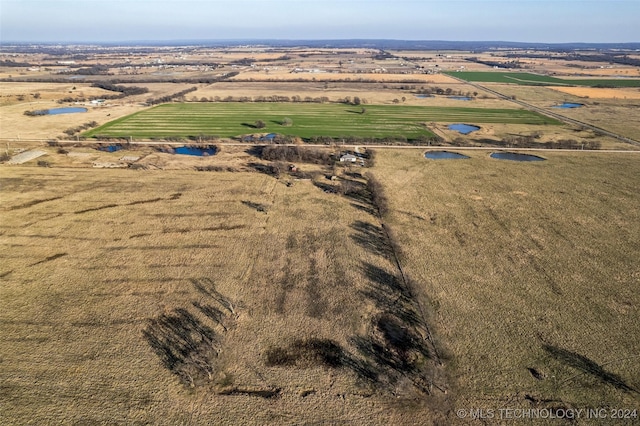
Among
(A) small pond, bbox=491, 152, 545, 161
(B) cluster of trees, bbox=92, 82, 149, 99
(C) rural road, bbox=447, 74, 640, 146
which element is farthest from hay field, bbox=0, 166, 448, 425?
(B) cluster of trees, bbox=92, 82, 149, 99

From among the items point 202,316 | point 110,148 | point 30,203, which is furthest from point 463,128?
point 30,203

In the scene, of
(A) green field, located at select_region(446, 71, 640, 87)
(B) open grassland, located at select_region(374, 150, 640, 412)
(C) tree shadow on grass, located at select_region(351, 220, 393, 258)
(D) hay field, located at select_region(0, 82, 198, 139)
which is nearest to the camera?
(B) open grassland, located at select_region(374, 150, 640, 412)

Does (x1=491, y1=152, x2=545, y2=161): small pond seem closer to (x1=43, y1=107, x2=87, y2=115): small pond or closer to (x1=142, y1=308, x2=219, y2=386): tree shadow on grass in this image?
(x1=142, y1=308, x2=219, y2=386): tree shadow on grass

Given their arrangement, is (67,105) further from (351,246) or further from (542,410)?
(542,410)

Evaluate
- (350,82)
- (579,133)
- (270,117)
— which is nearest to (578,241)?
(579,133)

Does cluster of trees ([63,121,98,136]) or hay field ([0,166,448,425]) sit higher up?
cluster of trees ([63,121,98,136])

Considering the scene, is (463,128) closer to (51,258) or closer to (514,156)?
(514,156)

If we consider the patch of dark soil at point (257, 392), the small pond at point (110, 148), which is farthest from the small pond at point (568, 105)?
the patch of dark soil at point (257, 392)
